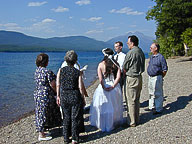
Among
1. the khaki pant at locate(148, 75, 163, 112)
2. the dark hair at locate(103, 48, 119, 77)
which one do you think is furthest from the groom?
the khaki pant at locate(148, 75, 163, 112)

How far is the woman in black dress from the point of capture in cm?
531

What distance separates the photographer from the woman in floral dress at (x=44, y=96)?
5.62 metres

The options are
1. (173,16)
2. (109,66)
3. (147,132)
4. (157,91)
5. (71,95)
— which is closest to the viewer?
(71,95)

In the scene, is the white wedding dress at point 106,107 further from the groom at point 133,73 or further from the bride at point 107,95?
the groom at point 133,73

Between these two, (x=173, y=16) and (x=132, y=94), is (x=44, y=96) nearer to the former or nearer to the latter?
(x=132, y=94)

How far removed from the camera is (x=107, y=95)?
20.1 feet

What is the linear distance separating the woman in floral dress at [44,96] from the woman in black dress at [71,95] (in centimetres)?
39

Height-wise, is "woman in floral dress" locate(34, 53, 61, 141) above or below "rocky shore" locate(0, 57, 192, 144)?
above

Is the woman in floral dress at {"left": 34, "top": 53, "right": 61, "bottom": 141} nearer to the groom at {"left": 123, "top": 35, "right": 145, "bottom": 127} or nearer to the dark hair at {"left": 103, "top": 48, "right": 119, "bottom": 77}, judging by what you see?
the dark hair at {"left": 103, "top": 48, "right": 119, "bottom": 77}

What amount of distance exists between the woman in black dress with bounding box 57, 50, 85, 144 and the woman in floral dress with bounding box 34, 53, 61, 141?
0.39 meters

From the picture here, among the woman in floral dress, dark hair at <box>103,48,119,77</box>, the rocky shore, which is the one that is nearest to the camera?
the rocky shore

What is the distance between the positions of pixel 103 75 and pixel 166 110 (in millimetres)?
2847

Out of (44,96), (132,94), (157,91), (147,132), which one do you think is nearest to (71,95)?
(44,96)

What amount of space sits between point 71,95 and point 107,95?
3.99 ft
